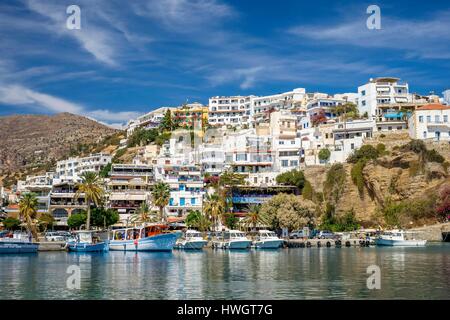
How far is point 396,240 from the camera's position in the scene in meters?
77.7

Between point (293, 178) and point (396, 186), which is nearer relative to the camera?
point (396, 186)

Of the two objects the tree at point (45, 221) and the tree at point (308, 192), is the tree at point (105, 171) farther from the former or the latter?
the tree at point (308, 192)

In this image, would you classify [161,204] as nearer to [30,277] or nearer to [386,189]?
[386,189]

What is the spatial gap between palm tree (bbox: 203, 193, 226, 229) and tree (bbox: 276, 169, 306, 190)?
451 inches

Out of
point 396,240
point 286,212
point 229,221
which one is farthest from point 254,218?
point 396,240

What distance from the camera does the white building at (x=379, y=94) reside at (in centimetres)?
11100

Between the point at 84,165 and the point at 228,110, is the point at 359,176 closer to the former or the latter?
the point at 84,165

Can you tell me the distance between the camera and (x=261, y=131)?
383ft

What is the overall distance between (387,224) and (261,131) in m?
38.3

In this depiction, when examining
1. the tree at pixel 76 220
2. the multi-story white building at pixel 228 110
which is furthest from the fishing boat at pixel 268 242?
the multi-story white building at pixel 228 110

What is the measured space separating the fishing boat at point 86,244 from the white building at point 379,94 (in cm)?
5683

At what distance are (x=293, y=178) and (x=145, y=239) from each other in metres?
31.6

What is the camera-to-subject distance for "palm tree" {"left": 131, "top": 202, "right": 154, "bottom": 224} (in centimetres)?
8419
